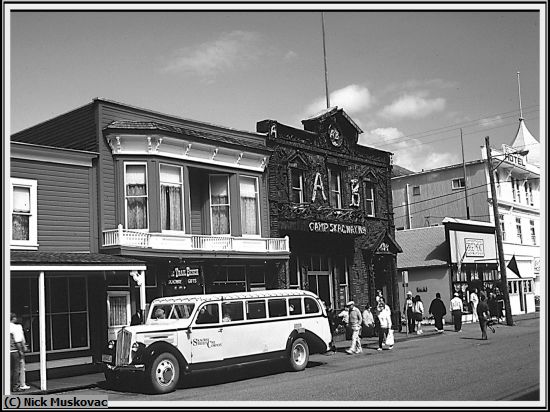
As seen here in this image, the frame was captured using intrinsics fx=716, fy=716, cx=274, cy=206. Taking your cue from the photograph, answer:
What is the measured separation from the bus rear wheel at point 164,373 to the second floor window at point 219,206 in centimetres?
901

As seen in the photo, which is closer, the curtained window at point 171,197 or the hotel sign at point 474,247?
the curtained window at point 171,197

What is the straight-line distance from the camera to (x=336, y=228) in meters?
30.1

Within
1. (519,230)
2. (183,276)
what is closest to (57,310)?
(183,276)

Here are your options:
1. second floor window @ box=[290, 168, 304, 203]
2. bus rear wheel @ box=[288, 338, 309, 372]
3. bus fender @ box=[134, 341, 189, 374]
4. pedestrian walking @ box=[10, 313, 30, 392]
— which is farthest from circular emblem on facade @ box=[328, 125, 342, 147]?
pedestrian walking @ box=[10, 313, 30, 392]

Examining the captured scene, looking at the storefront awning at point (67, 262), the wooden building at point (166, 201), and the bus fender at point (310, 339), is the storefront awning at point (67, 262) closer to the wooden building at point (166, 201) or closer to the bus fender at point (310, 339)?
the wooden building at point (166, 201)

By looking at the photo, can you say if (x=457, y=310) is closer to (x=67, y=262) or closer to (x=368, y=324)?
(x=368, y=324)

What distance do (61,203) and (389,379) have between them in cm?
1092

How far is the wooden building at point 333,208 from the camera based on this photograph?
94.9 ft

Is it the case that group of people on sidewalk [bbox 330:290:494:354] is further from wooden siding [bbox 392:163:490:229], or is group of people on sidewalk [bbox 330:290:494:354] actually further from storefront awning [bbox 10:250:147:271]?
wooden siding [bbox 392:163:490:229]

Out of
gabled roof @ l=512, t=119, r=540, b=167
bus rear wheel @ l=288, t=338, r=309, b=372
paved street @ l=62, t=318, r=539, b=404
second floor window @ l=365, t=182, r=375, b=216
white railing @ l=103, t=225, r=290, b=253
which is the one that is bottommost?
paved street @ l=62, t=318, r=539, b=404

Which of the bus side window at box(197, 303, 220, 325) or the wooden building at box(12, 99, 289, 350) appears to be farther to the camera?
the wooden building at box(12, 99, 289, 350)

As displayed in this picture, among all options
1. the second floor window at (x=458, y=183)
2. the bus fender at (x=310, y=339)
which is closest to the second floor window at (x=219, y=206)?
the bus fender at (x=310, y=339)

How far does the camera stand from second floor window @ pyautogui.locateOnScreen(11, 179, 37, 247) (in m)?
20.2

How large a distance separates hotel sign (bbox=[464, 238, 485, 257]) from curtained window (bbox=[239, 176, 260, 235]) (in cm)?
1678
